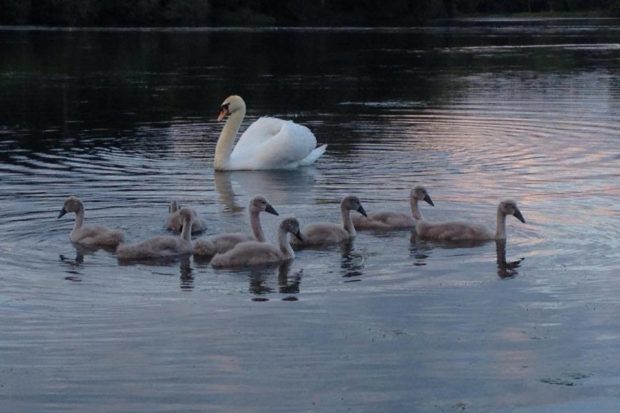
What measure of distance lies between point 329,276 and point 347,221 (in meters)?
1.87

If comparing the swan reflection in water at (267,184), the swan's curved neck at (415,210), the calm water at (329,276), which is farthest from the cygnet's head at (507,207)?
the swan reflection in water at (267,184)

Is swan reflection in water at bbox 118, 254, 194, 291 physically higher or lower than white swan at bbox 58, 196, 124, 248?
lower

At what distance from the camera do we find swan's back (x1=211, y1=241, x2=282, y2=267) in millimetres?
12031

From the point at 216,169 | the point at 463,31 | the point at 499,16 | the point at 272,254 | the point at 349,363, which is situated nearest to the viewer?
the point at 349,363

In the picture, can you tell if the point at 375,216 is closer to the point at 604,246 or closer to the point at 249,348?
the point at 604,246

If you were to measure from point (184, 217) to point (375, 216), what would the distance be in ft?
6.85

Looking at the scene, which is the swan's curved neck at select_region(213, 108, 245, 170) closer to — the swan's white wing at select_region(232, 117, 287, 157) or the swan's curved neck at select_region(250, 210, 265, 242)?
the swan's white wing at select_region(232, 117, 287, 157)

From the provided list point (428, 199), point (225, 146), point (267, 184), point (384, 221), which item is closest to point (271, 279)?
point (384, 221)

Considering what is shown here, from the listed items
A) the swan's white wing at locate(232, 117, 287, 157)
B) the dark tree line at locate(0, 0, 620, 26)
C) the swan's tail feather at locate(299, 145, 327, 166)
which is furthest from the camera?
the dark tree line at locate(0, 0, 620, 26)

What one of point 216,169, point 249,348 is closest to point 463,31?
point 216,169

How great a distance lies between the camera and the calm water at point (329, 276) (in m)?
8.58

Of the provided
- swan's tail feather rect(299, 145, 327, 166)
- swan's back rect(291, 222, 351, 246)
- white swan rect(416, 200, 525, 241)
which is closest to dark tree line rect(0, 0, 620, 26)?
swan's tail feather rect(299, 145, 327, 166)

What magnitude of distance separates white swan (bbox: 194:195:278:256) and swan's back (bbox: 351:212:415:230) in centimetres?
131

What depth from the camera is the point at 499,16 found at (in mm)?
117812
